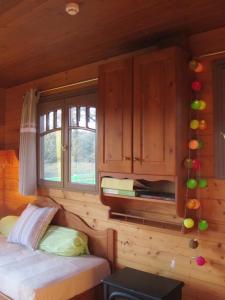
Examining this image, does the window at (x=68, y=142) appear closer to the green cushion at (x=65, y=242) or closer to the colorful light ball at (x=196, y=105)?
the green cushion at (x=65, y=242)

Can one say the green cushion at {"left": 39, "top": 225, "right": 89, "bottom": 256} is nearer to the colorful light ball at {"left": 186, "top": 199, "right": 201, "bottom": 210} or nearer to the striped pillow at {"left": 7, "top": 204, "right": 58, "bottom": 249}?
the striped pillow at {"left": 7, "top": 204, "right": 58, "bottom": 249}

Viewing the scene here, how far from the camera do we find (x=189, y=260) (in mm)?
2176

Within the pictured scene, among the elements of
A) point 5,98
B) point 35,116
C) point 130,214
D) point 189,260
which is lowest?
point 189,260

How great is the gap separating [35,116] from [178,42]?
186cm

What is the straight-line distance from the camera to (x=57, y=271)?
7.60ft

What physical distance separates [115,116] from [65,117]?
37.6 inches

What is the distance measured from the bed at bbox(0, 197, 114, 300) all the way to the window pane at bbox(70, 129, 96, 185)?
1.32 feet

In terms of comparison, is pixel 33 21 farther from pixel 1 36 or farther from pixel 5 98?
pixel 5 98

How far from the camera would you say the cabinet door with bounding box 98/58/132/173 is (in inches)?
89.7

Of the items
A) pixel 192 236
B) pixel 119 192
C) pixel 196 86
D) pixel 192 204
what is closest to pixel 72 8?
pixel 196 86

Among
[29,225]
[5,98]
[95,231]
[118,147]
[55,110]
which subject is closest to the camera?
[118,147]

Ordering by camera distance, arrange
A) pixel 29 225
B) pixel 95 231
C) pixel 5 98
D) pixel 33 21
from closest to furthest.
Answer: pixel 33 21, pixel 95 231, pixel 29 225, pixel 5 98

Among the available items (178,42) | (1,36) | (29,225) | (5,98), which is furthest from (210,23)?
(5,98)

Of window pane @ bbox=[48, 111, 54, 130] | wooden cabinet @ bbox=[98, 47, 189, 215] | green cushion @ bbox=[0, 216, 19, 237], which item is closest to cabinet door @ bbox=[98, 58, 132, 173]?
wooden cabinet @ bbox=[98, 47, 189, 215]
